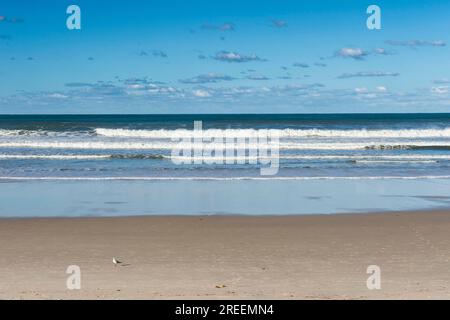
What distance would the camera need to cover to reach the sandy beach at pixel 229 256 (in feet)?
21.5

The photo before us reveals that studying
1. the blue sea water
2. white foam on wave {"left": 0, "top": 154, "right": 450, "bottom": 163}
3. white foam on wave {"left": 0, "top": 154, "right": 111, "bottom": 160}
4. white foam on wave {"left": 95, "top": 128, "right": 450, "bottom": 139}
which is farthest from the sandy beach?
white foam on wave {"left": 95, "top": 128, "right": 450, "bottom": 139}

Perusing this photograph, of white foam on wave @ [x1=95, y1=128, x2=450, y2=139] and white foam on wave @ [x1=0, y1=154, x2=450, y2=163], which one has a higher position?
white foam on wave @ [x1=95, y1=128, x2=450, y2=139]

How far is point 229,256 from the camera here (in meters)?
8.38

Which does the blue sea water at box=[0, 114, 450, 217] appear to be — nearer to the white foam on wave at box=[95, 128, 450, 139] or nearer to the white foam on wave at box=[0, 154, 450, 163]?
the white foam on wave at box=[0, 154, 450, 163]

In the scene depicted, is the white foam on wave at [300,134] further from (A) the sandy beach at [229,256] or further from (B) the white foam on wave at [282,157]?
(A) the sandy beach at [229,256]

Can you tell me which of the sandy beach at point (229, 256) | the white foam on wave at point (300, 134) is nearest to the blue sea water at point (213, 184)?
the sandy beach at point (229, 256)

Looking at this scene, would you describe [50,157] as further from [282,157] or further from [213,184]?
[213,184]

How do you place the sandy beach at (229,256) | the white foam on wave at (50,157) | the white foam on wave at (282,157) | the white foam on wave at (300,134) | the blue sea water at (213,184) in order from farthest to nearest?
the white foam on wave at (300,134) < the white foam on wave at (50,157) < the white foam on wave at (282,157) < the blue sea water at (213,184) < the sandy beach at (229,256)

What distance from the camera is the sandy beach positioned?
258 inches

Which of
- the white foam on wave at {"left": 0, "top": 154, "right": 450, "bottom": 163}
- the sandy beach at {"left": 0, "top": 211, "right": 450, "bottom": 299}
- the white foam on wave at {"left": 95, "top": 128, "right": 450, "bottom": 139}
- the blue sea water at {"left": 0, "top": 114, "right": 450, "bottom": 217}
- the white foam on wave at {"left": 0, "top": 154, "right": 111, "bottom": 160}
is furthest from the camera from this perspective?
the white foam on wave at {"left": 95, "top": 128, "right": 450, "bottom": 139}

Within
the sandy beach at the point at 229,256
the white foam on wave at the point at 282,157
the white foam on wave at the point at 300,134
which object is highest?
the white foam on wave at the point at 300,134

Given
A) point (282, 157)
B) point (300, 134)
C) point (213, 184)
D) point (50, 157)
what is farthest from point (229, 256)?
point (300, 134)

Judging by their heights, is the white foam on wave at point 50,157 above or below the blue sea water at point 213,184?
above
